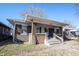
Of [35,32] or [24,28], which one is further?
[24,28]

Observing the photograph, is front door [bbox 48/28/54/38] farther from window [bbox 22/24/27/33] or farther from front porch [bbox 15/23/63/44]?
window [bbox 22/24/27/33]

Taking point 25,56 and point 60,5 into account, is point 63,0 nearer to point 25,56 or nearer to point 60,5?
point 60,5

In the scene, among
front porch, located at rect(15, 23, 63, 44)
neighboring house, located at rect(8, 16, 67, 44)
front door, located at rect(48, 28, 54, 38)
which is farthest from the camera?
front door, located at rect(48, 28, 54, 38)

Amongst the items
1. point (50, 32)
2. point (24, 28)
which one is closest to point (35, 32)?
point (24, 28)

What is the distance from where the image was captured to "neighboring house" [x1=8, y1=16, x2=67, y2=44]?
10.2m

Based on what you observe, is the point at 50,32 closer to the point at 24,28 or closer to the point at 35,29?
the point at 35,29

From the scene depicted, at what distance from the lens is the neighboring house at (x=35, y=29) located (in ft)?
33.5

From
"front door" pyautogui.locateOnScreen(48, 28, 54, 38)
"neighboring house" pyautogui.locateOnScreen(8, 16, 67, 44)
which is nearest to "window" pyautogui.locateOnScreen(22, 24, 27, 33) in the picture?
"neighboring house" pyautogui.locateOnScreen(8, 16, 67, 44)

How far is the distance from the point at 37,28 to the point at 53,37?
1247mm

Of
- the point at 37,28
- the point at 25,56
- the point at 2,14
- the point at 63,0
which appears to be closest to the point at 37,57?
the point at 25,56

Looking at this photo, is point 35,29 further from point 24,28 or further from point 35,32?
point 24,28

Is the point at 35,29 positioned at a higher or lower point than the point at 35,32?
higher

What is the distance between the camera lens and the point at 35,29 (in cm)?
1055

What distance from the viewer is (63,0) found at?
22.0ft
